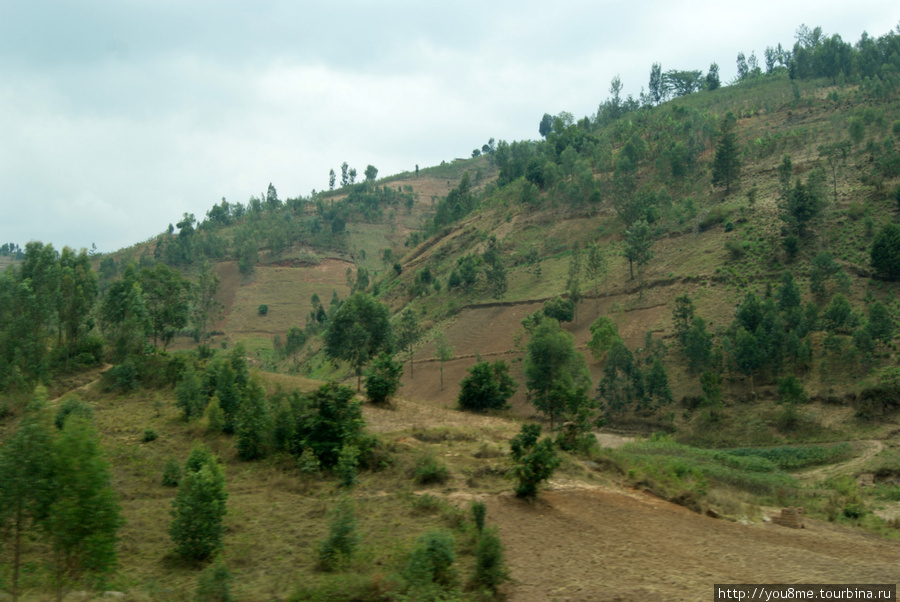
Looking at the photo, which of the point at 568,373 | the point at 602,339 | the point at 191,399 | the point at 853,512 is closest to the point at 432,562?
the point at 853,512

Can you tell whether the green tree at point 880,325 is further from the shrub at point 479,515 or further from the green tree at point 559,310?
the shrub at point 479,515

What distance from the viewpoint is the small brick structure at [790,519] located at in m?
17.4

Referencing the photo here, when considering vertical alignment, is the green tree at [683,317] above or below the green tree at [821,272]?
below

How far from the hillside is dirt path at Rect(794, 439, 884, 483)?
189 millimetres

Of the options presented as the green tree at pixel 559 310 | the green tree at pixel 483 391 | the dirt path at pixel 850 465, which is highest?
the green tree at pixel 559 310

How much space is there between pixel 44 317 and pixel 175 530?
27665 mm

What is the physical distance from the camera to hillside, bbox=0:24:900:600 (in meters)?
14.5

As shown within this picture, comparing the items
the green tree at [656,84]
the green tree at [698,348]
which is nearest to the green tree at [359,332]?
the green tree at [698,348]

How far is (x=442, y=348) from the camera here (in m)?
58.4

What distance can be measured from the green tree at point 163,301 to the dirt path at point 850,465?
3772 cm

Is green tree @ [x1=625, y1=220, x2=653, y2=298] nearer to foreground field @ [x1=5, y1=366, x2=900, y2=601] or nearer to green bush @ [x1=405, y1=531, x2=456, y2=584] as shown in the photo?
foreground field @ [x1=5, y1=366, x2=900, y2=601]

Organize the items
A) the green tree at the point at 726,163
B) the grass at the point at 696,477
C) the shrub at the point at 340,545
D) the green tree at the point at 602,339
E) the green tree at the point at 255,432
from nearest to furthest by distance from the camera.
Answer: the shrub at the point at 340,545 → the grass at the point at 696,477 → the green tree at the point at 255,432 → the green tree at the point at 602,339 → the green tree at the point at 726,163

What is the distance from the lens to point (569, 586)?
12391 millimetres

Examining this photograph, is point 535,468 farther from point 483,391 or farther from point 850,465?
point 850,465
